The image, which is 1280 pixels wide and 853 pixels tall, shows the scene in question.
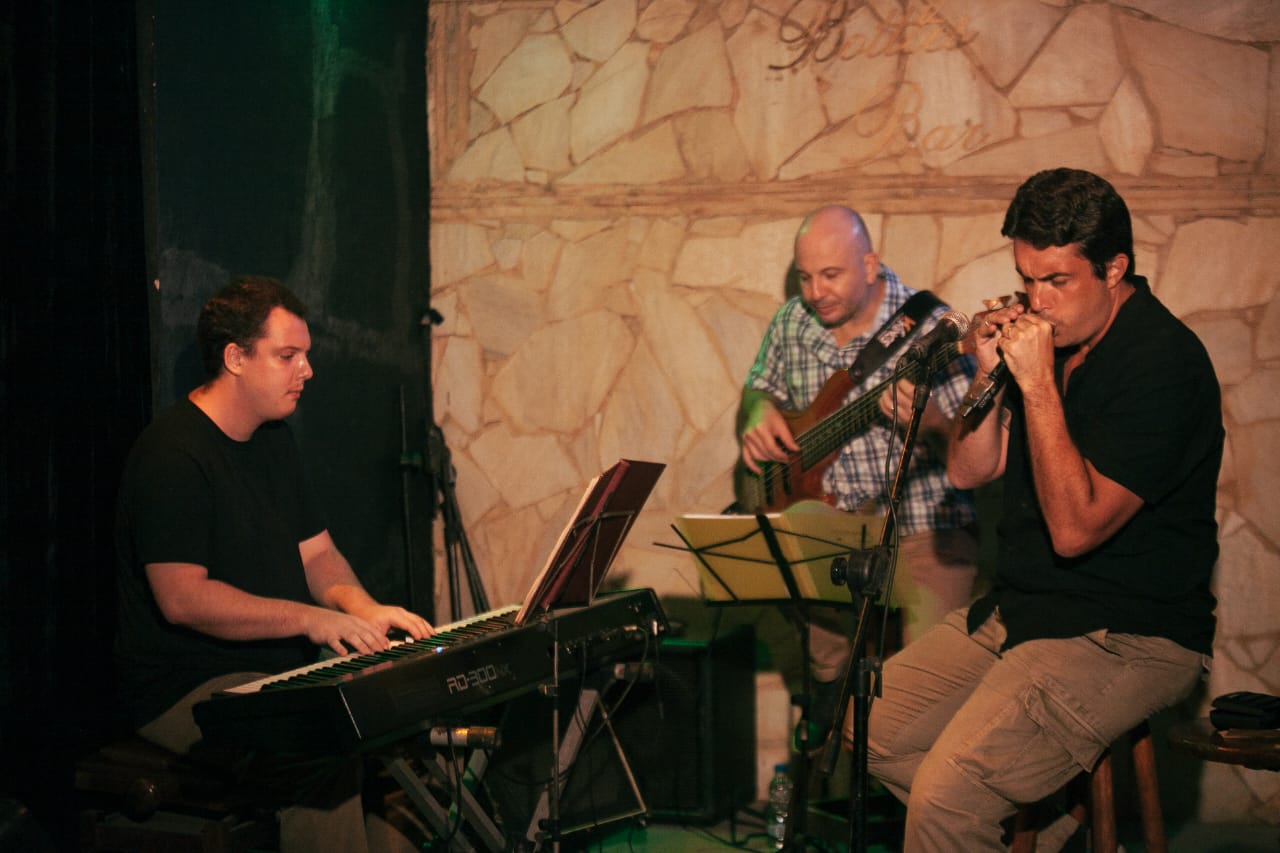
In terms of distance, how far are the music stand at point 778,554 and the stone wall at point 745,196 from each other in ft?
4.43

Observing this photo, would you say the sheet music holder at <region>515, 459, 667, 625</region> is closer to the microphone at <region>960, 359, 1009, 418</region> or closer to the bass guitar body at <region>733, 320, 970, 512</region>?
the microphone at <region>960, 359, 1009, 418</region>

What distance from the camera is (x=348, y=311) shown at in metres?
4.73

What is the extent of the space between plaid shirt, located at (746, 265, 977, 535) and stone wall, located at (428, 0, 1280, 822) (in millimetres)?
451

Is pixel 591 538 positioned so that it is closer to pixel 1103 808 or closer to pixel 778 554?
pixel 778 554

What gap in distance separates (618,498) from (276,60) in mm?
2212

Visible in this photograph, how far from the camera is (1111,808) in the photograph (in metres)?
2.93

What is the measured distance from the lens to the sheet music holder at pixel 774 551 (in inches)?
133

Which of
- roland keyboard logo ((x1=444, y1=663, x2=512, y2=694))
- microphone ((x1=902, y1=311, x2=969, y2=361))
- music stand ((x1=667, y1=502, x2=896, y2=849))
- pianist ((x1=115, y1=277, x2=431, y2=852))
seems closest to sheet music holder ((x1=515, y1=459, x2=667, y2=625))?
roland keyboard logo ((x1=444, y1=663, x2=512, y2=694))

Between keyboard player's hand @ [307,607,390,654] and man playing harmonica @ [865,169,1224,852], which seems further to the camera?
keyboard player's hand @ [307,607,390,654]

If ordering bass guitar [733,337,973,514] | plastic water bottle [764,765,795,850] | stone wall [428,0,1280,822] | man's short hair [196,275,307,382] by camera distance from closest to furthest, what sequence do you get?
man's short hair [196,275,307,382], bass guitar [733,337,973,514], plastic water bottle [764,765,795,850], stone wall [428,0,1280,822]

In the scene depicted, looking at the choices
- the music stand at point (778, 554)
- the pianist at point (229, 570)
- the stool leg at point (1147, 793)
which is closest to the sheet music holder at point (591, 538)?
the music stand at point (778, 554)

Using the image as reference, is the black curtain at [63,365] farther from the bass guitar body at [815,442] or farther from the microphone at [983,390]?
the microphone at [983,390]

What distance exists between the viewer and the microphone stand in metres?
Result: 2.55

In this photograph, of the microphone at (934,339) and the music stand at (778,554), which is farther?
the music stand at (778,554)
